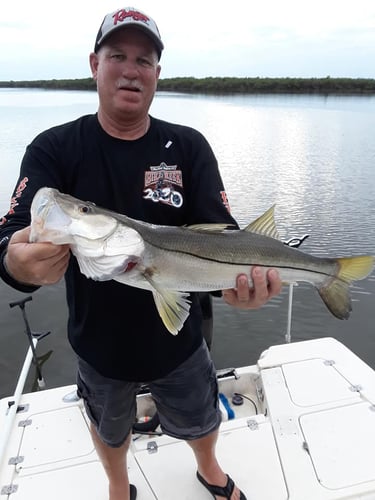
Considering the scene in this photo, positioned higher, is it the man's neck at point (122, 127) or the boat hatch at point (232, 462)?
the man's neck at point (122, 127)

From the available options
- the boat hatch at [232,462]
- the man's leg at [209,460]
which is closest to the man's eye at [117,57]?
the man's leg at [209,460]

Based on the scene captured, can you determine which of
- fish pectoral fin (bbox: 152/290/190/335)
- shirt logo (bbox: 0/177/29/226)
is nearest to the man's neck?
shirt logo (bbox: 0/177/29/226)

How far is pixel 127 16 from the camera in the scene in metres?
2.30

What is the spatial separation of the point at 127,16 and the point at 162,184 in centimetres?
93

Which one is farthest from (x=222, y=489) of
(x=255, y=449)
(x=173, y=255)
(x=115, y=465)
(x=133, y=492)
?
(x=173, y=255)

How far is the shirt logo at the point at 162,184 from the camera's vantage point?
237cm

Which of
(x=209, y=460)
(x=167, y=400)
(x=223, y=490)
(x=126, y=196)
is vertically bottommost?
(x=223, y=490)

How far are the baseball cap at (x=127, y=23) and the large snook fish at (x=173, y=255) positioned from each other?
1.02 m

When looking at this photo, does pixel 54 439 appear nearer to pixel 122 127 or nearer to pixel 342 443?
pixel 342 443

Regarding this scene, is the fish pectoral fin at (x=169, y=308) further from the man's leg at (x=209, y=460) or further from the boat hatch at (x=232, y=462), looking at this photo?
the boat hatch at (x=232, y=462)

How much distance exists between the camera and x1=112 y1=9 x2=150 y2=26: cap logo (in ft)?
7.52

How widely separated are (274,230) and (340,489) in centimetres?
186

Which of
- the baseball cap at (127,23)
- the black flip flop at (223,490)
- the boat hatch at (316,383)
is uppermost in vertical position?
the baseball cap at (127,23)

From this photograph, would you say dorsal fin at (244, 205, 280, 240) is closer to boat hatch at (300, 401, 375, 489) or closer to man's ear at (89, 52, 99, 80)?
man's ear at (89, 52, 99, 80)
